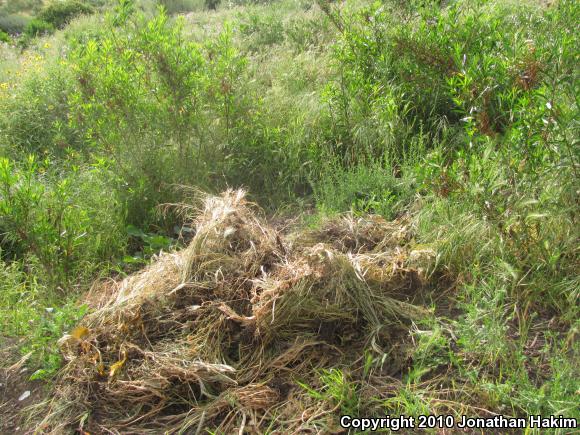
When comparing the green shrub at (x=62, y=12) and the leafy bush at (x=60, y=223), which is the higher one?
the green shrub at (x=62, y=12)

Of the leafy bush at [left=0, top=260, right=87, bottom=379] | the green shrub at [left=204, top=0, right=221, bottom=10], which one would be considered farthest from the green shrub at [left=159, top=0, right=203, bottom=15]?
the leafy bush at [left=0, top=260, right=87, bottom=379]

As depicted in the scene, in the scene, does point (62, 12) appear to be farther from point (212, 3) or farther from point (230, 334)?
point (230, 334)

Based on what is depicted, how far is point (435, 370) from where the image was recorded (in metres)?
2.55

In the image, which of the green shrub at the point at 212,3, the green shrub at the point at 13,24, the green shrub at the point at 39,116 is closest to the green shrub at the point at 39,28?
the green shrub at the point at 13,24

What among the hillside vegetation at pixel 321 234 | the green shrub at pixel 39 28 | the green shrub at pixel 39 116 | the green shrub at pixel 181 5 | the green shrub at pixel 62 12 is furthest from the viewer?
the green shrub at pixel 62 12

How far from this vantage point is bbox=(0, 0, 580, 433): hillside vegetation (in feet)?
8.29

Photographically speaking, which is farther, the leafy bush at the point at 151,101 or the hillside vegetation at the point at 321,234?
the leafy bush at the point at 151,101

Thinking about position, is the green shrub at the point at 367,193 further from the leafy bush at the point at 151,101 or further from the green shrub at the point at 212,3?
the green shrub at the point at 212,3

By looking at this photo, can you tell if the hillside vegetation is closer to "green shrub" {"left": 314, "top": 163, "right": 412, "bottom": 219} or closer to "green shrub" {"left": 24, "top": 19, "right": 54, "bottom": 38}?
"green shrub" {"left": 314, "top": 163, "right": 412, "bottom": 219}

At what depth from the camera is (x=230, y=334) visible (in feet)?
9.26

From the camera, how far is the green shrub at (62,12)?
50.0ft

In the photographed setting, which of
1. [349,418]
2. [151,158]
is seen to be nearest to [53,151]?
[151,158]

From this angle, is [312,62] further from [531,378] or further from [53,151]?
[531,378]

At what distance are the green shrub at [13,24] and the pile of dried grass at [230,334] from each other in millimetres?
16020
